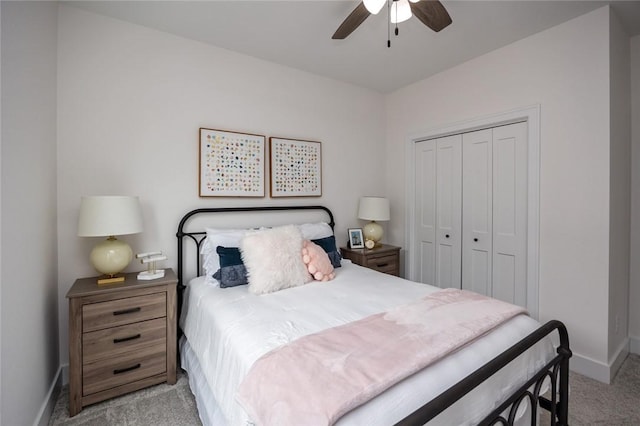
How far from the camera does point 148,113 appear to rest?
2.35 meters

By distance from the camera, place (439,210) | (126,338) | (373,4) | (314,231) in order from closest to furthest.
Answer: (373,4) < (126,338) < (314,231) < (439,210)

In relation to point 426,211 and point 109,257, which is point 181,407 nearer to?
point 109,257

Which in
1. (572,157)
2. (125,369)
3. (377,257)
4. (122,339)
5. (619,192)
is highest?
(572,157)

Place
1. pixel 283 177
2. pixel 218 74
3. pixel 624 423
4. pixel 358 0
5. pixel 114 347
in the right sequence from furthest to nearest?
pixel 283 177 < pixel 218 74 < pixel 358 0 < pixel 114 347 < pixel 624 423

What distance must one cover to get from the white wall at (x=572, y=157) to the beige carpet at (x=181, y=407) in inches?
8.5

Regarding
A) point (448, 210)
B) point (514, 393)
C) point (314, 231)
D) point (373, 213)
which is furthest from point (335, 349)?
point (448, 210)

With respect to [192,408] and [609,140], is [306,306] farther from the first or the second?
[609,140]

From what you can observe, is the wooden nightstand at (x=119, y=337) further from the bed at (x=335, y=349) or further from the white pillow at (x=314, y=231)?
the white pillow at (x=314, y=231)

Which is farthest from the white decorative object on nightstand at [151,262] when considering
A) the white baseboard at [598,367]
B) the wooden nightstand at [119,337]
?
the white baseboard at [598,367]

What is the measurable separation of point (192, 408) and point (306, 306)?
99 centimetres

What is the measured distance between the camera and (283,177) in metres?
3.01

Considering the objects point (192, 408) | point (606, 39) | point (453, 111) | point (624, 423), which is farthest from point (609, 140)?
point (192, 408)

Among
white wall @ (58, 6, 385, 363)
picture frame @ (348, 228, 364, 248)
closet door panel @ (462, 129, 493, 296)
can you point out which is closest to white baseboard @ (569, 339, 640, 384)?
closet door panel @ (462, 129, 493, 296)

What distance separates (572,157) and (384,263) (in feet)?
6.22
